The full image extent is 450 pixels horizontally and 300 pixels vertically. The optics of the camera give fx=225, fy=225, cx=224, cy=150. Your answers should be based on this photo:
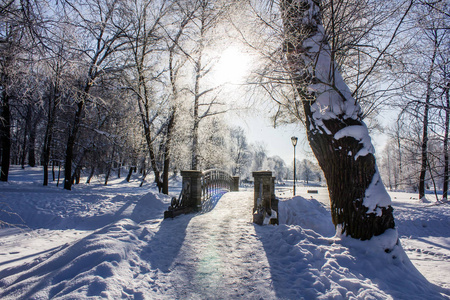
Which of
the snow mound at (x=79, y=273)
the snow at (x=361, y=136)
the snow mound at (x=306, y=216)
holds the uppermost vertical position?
the snow at (x=361, y=136)

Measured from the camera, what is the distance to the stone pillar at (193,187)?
7891mm

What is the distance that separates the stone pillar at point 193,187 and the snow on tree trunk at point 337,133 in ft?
14.8

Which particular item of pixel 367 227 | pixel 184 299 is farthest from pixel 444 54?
pixel 184 299

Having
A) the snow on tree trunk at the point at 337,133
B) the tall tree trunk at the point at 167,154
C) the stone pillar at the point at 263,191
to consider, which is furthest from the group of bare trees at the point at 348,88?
the tall tree trunk at the point at 167,154

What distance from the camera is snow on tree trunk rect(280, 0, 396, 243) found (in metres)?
4.22

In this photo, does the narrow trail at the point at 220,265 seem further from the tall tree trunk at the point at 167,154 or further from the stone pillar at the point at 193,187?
the tall tree trunk at the point at 167,154

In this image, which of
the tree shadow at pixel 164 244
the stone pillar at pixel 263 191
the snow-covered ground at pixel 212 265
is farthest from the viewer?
the stone pillar at pixel 263 191

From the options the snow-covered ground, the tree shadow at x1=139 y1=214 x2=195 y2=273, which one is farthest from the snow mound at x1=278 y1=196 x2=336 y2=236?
the tree shadow at x1=139 y1=214 x2=195 y2=273

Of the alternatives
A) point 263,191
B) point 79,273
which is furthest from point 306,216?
point 79,273

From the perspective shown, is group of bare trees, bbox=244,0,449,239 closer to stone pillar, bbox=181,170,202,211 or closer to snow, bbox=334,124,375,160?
snow, bbox=334,124,375,160

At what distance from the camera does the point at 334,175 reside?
4.56 meters

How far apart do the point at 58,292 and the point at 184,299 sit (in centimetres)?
140

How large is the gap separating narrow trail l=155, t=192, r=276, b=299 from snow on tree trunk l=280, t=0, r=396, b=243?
76.3 inches

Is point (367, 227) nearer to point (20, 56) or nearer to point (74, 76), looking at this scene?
point (74, 76)
